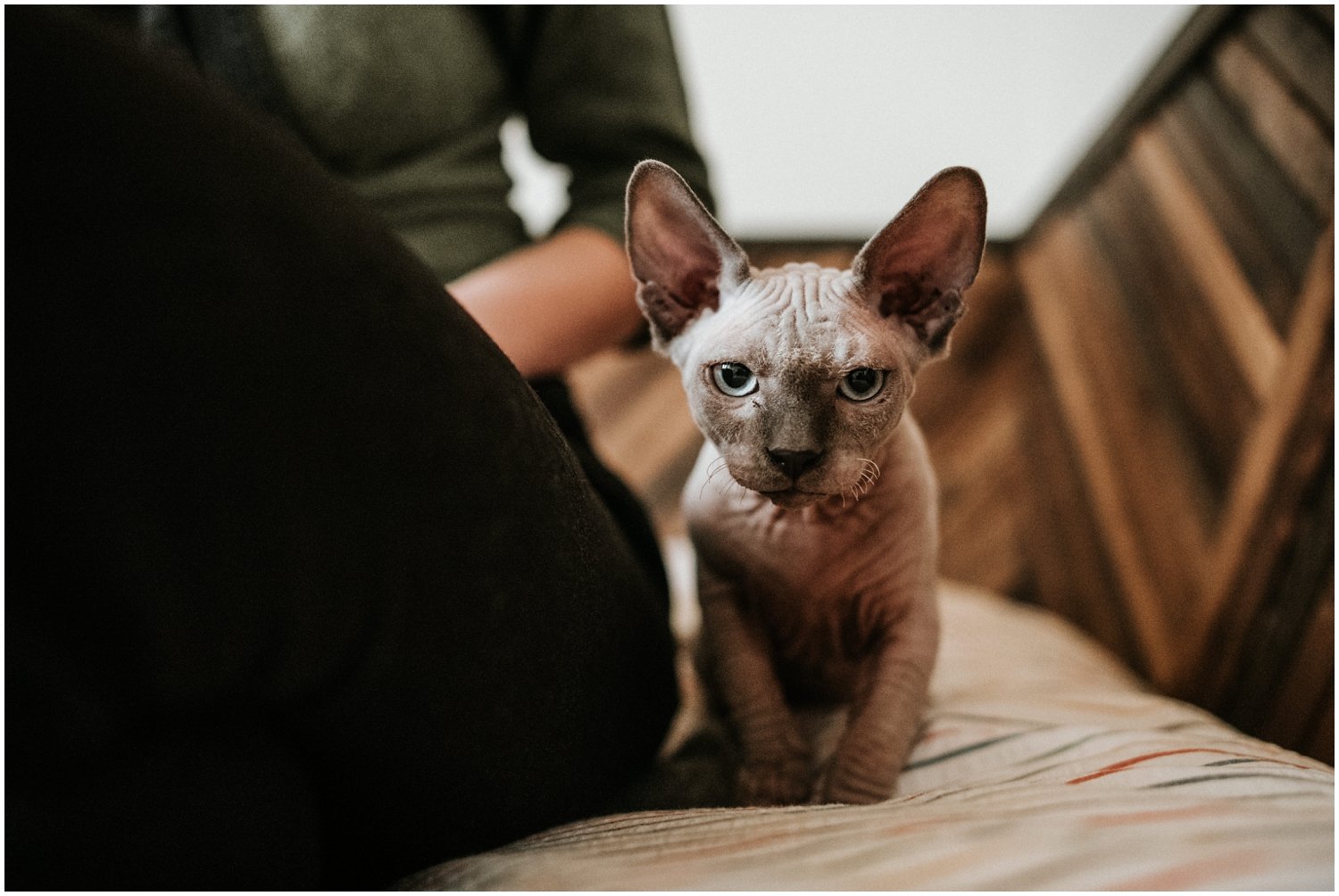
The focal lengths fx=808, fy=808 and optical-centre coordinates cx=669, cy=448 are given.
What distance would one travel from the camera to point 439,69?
913 mm

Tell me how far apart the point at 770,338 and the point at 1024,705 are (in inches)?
19.1

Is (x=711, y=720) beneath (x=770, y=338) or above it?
beneath

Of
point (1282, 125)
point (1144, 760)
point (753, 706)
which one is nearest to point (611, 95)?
point (753, 706)

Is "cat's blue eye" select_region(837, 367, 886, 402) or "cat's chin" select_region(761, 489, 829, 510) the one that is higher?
"cat's blue eye" select_region(837, 367, 886, 402)

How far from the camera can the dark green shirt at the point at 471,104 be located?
0.86 m

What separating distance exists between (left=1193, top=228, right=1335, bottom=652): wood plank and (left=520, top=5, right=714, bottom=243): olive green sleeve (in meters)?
0.87

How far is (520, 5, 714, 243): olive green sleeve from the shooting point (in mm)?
955

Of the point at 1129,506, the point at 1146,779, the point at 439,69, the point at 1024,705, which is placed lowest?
the point at 1129,506

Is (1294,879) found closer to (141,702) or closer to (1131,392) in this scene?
(141,702)

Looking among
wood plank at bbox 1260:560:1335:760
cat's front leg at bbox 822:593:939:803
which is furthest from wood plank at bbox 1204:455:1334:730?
cat's front leg at bbox 822:593:939:803

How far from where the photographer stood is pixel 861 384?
0.56 meters

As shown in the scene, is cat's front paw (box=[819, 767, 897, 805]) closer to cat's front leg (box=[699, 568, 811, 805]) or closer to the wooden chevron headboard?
cat's front leg (box=[699, 568, 811, 805])

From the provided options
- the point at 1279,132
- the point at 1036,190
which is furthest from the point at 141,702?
the point at 1036,190

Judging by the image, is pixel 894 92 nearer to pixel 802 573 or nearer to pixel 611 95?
pixel 611 95
